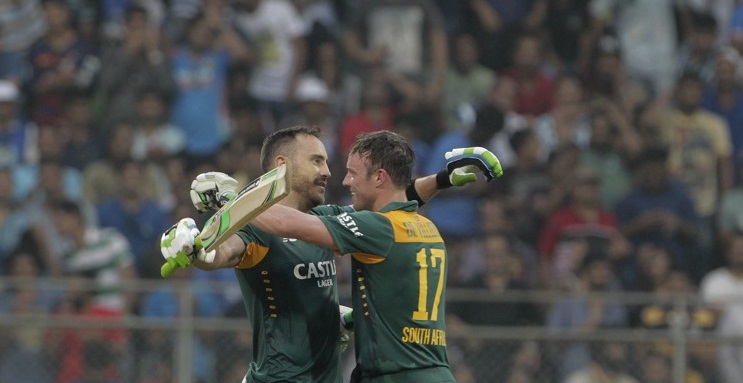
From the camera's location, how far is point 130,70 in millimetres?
14180

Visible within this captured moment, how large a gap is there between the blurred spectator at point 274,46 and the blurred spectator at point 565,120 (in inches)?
102

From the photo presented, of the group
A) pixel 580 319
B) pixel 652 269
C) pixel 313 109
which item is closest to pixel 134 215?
pixel 313 109

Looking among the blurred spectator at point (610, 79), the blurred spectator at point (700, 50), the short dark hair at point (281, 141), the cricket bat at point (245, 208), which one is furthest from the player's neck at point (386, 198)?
the blurred spectator at point (700, 50)

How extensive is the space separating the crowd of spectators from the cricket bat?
550 cm

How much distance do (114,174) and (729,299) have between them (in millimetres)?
5841

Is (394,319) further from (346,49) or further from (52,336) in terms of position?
(346,49)

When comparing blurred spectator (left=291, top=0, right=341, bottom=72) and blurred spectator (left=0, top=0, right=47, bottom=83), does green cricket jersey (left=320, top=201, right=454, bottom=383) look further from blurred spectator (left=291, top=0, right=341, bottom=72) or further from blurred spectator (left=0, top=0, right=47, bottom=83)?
blurred spectator (left=0, top=0, right=47, bottom=83)

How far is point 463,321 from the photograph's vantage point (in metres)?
11.8

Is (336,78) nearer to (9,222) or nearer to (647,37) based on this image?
(647,37)

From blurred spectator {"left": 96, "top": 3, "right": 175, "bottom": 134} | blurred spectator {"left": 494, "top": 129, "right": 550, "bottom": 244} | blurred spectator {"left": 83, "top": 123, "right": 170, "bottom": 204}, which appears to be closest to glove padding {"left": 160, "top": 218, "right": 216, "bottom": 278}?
blurred spectator {"left": 83, "top": 123, "right": 170, "bottom": 204}

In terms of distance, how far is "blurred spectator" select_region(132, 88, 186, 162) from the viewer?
1380 cm

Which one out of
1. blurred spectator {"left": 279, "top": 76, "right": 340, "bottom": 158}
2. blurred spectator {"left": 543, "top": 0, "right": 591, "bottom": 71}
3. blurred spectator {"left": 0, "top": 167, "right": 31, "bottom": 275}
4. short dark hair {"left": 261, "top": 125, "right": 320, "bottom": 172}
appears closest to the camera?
short dark hair {"left": 261, "top": 125, "right": 320, "bottom": 172}

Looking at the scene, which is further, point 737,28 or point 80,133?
point 737,28

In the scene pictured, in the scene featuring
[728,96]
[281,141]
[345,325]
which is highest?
[728,96]
